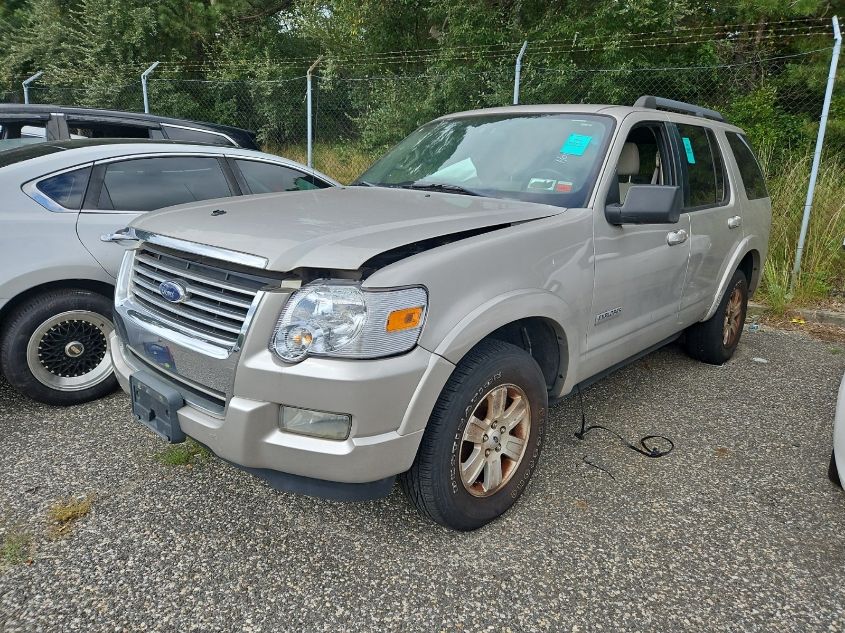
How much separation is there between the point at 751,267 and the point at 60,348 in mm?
5104

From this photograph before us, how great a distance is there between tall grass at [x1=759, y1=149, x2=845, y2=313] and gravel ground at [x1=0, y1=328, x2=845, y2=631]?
11.2 ft

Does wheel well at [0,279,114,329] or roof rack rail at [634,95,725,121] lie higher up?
roof rack rail at [634,95,725,121]

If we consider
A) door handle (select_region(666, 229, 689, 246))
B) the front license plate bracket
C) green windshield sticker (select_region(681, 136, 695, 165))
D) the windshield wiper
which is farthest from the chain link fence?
the front license plate bracket

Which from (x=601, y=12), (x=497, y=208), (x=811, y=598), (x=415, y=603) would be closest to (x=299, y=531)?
(x=415, y=603)

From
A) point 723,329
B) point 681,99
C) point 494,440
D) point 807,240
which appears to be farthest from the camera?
point 681,99

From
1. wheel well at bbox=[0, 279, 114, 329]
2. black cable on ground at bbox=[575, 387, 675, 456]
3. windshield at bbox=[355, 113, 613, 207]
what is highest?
windshield at bbox=[355, 113, 613, 207]

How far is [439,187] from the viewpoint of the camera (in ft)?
10.8

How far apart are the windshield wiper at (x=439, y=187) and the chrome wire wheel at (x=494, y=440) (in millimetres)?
1137

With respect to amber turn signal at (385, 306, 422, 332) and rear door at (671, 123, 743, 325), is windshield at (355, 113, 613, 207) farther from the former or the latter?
amber turn signal at (385, 306, 422, 332)

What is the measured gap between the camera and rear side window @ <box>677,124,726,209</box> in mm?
3874

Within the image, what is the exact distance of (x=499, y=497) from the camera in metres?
2.65

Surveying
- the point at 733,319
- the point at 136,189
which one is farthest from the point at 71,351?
the point at 733,319

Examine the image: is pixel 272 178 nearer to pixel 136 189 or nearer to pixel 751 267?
pixel 136 189

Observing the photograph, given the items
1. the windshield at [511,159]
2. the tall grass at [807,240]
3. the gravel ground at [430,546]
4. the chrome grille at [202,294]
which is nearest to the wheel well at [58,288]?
the gravel ground at [430,546]
